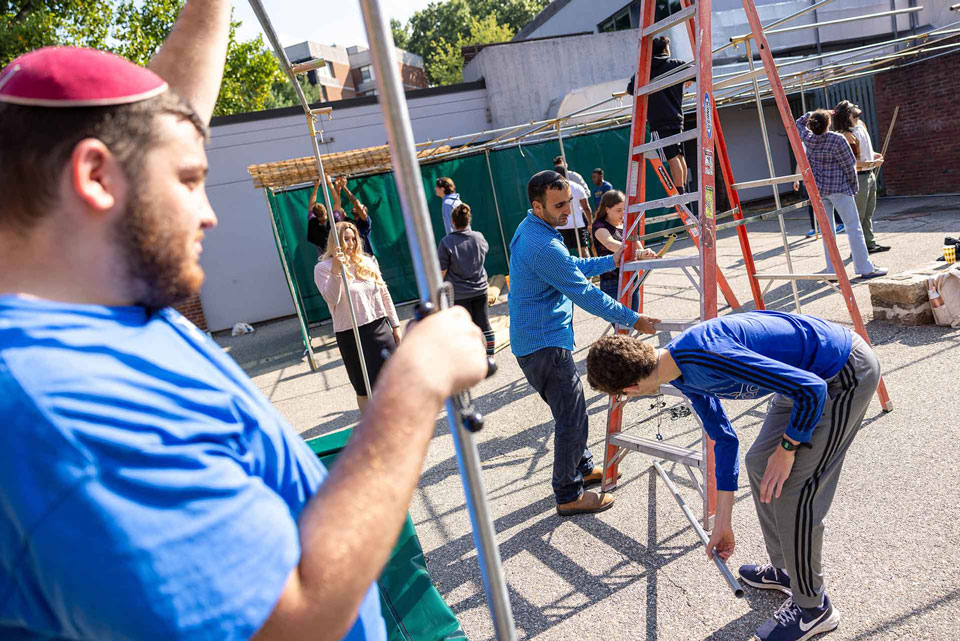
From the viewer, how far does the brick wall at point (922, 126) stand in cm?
1355

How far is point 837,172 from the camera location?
7.49 m

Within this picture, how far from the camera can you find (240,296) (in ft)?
47.1

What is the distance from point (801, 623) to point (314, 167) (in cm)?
907

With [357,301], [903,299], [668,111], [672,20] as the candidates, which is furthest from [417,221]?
[903,299]

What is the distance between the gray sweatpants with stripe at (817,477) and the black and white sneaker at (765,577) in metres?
0.33

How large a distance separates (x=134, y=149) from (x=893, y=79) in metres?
17.7

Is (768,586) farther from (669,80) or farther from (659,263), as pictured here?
(669,80)

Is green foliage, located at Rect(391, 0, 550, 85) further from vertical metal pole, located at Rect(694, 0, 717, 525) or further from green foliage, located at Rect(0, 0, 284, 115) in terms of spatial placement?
vertical metal pole, located at Rect(694, 0, 717, 525)

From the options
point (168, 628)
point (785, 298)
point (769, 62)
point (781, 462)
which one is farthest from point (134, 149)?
point (785, 298)

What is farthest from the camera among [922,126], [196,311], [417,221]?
[922,126]

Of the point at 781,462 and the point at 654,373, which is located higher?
the point at 654,373

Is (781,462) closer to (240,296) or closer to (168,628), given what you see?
(168,628)

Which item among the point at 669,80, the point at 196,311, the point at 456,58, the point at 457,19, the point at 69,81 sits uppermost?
the point at 457,19

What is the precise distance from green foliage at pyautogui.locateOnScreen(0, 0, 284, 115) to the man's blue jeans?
12316mm
